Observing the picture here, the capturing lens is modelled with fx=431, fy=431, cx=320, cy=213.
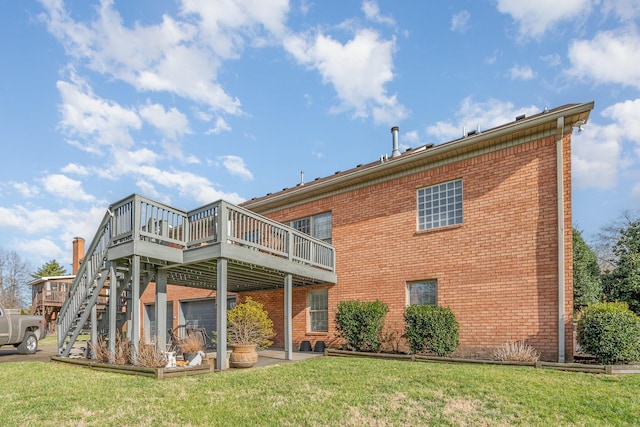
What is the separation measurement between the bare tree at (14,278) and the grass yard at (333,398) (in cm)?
4224

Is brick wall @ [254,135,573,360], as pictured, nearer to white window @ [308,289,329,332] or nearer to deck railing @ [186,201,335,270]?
white window @ [308,289,329,332]

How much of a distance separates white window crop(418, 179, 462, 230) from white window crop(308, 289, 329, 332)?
4294mm

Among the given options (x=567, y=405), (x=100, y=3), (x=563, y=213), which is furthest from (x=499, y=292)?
(x=100, y=3)

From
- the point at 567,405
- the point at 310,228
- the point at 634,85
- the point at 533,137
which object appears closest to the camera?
the point at 567,405

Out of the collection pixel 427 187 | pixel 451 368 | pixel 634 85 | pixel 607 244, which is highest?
pixel 634 85

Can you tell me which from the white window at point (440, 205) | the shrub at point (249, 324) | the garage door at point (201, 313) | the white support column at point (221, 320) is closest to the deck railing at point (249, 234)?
the white support column at point (221, 320)

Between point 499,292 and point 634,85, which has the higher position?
point 634,85

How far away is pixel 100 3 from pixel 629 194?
2663cm

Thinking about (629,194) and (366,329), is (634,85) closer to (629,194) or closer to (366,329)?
(366,329)

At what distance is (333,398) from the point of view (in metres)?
6.66

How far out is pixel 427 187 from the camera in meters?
12.8

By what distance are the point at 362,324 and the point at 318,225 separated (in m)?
4.49

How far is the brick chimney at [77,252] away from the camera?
3388 cm

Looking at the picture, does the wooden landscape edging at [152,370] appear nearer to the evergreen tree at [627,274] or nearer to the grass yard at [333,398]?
the grass yard at [333,398]
